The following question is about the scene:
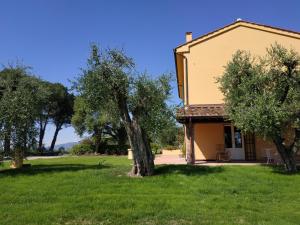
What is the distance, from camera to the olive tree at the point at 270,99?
13703mm

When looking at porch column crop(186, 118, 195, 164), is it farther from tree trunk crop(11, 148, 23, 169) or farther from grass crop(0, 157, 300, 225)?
tree trunk crop(11, 148, 23, 169)

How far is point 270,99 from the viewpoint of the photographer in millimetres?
14031

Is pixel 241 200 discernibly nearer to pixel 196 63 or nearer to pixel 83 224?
pixel 83 224

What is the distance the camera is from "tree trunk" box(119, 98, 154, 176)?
45.6 feet

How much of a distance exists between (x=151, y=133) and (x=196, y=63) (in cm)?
878

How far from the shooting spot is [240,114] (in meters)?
14.3

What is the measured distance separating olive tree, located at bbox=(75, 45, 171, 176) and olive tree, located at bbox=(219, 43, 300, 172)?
127 inches

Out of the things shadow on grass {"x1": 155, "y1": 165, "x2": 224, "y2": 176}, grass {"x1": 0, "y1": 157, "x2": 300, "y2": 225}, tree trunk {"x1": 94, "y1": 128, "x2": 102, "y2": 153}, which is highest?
tree trunk {"x1": 94, "y1": 128, "x2": 102, "y2": 153}

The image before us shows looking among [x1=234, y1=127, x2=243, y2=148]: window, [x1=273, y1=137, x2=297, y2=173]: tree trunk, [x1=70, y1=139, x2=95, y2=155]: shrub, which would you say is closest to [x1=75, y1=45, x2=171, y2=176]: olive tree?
[x1=273, y1=137, x2=297, y2=173]: tree trunk

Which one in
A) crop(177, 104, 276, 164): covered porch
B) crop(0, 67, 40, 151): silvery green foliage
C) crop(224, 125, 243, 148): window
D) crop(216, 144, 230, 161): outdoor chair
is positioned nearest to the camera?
crop(0, 67, 40, 151): silvery green foliage

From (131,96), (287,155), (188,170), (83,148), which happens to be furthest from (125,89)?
(83,148)

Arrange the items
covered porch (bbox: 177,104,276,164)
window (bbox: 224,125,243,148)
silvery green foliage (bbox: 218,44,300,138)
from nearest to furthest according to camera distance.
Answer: silvery green foliage (bbox: 218,44,300,138)
covered porch (bbox: 177,104,276,164)
window (bbox: 224,125,243,148)

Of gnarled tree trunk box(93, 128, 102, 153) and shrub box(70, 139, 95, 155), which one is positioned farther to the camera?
gnarled tree trunk box(93, 128, 102, 153)

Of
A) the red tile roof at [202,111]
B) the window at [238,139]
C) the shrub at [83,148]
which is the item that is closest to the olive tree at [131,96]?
the red tile roof at [202,111]
